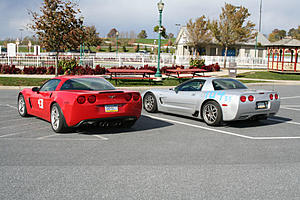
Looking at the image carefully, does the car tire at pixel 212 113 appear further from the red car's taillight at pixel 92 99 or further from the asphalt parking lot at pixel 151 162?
the red car's taillight at pixel 92 99

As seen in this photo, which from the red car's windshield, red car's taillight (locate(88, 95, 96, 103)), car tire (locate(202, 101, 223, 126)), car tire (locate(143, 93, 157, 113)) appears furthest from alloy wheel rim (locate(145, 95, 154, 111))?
red car's taillight (locate(88, 95, 96, 103))

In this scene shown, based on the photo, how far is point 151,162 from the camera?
5.68m

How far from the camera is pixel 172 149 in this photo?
21.5 ft

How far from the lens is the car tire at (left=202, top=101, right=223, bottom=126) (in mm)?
8688

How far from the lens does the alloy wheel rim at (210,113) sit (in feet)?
29.0

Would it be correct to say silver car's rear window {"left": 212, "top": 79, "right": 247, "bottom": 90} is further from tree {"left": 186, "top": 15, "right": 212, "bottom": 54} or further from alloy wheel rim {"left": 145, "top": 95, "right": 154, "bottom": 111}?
tree {"left": 186, "top": 15, "right": 212, "bottom": 54}

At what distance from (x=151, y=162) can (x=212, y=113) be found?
12.0 feet

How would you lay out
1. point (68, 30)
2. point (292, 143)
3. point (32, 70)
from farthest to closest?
point (32, 70) → point (68, 30) → point (292, 143)

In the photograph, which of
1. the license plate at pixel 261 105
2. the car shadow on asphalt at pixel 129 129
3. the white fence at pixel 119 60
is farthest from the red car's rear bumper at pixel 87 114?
the white fence at pixel 119 60

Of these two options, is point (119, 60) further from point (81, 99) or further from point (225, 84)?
point (81, 99)

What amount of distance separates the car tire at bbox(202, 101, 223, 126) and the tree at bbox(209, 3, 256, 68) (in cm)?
3104

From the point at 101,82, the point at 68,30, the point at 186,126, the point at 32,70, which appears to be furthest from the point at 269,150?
the point at 32,70

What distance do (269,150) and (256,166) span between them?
47.2 inches

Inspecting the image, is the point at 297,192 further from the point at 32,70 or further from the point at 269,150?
the point at 32,70
